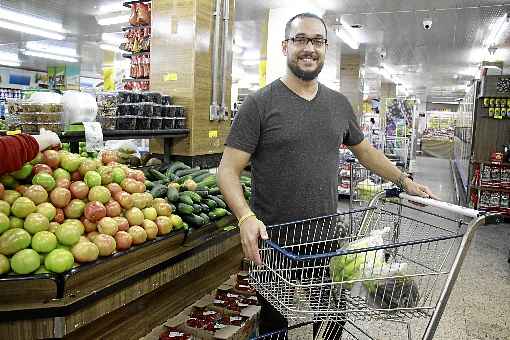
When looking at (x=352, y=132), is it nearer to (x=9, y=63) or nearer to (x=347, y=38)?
(x=347, y=38)

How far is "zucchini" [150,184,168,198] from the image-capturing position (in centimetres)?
309

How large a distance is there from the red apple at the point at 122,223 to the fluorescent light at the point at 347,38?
30.4 ft

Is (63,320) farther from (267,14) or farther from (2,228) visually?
(267,14)

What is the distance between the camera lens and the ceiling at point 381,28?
892cm

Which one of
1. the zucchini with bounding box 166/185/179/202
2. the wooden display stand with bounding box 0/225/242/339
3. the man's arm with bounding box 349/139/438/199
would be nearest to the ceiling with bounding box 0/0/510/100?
the zucchini with bounding box 166/185/179/202

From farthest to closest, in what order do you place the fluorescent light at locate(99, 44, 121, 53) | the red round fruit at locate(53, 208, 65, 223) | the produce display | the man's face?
the fluorescent light at locate(99, 44, 121, 53) < the red round fruit at locate(53, 208, 65, 223) < the produce display < the man's face

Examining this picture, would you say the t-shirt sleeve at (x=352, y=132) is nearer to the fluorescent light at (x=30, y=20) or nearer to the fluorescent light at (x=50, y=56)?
the fluorescent light at (x=30, y=20)

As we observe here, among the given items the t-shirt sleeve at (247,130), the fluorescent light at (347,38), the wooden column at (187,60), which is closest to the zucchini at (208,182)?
the wooden column at (187,60)

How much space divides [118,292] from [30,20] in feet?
35.2

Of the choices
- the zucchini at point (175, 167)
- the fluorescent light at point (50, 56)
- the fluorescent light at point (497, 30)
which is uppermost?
the fluorescent light at point (497, 30)

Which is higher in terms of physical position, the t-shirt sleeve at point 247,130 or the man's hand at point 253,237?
the t-shirt sleeve at point 247,130

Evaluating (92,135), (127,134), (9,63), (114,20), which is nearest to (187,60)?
(127,134)

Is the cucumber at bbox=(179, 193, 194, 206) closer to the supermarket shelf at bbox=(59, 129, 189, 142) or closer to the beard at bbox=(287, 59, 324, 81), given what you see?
the supermarket shelf at bbox=(59, 129, 189, 142)

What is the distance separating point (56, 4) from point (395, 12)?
725cm
